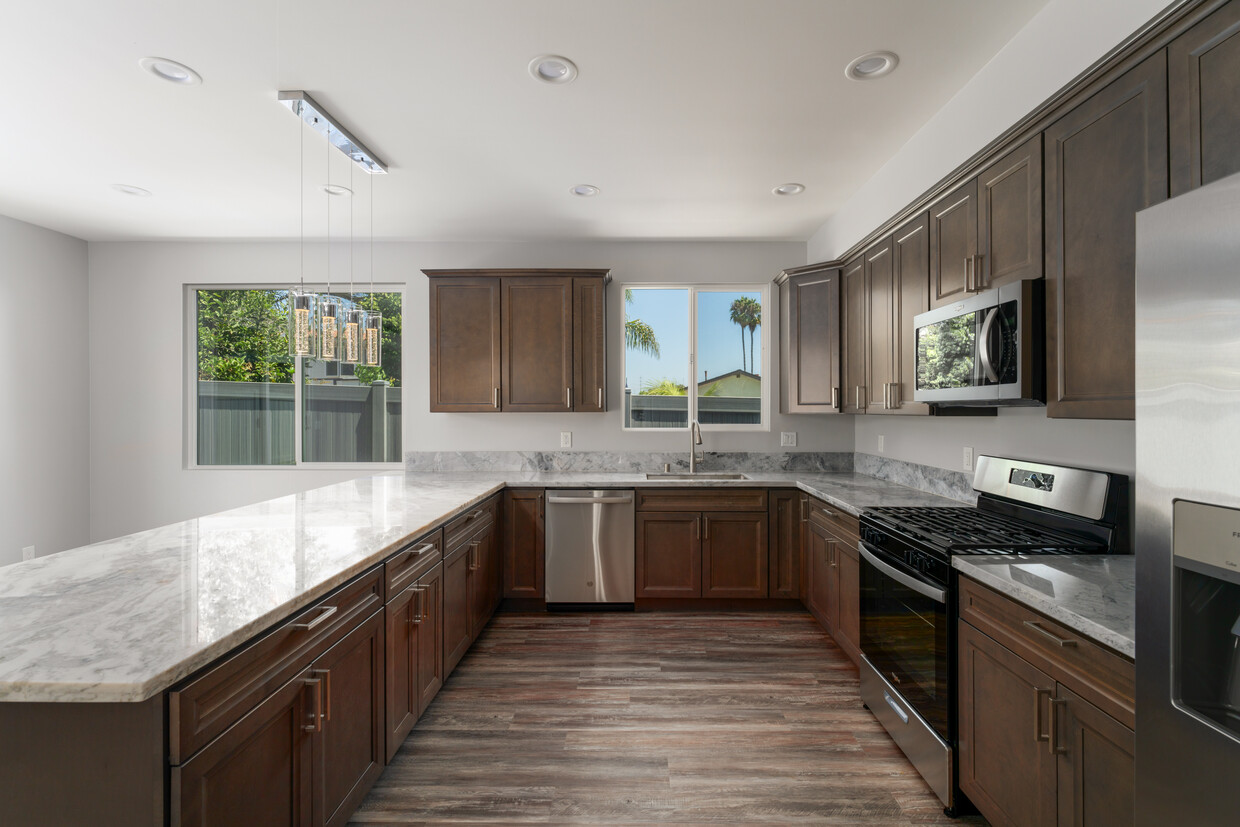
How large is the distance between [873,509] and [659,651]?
4.72 ft

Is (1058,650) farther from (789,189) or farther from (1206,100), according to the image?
(789,189)

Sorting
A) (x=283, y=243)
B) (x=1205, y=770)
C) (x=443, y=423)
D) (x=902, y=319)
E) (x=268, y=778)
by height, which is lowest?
(x=268, y=778)

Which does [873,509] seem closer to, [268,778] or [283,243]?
[268,778]

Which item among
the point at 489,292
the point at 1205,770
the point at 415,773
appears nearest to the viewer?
the point at 1205,770

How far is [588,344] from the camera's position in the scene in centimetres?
425

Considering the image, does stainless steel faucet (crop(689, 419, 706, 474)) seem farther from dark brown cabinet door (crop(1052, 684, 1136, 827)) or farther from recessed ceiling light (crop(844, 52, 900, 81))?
dark brown cabinet door (crop(1052, 684, 1136, 827))

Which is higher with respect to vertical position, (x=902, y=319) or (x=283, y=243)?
(x=283, y=243)

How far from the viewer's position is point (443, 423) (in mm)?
4582

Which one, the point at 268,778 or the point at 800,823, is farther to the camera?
the point at 800,823

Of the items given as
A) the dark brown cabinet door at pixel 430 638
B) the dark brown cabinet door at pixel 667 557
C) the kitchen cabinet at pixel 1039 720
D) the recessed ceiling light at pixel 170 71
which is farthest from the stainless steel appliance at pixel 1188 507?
the recessed ceiling light at pixel 170 71

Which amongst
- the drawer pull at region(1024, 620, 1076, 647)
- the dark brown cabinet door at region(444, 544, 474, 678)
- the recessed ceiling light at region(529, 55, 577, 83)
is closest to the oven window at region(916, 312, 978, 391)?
the drawer pull at region(1024, 620, 1076, 647)

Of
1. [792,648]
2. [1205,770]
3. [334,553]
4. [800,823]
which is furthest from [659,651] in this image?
[1205,770]

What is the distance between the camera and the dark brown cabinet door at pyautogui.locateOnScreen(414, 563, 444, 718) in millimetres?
2383

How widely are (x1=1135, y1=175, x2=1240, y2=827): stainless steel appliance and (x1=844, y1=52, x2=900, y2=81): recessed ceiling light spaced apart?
1.55 metres
